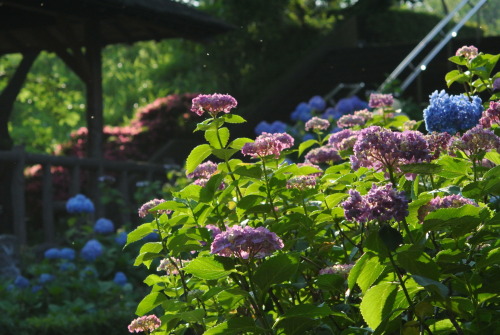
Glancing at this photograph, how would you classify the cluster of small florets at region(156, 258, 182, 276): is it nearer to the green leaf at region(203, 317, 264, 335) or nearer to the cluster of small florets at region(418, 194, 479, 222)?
the green leaf at region(203, 317, 264, 335)

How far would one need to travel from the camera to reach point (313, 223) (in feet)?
8.31

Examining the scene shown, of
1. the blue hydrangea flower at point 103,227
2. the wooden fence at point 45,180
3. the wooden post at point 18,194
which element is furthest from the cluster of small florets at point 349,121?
the wooden post at point 18,194

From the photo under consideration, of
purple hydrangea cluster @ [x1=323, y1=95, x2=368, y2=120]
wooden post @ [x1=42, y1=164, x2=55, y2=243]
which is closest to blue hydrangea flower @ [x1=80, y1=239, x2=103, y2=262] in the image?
wooden post @ [x1=42, y1=164, x2=55, y2=243]

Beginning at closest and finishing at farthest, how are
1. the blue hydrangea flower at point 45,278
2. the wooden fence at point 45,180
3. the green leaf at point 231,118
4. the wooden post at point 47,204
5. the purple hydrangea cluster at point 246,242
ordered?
the purple hydrangea cluster at point 246,242
the green leaf at point 231,118
the blue hydrangea flower at point 45,278
the wooden fence at point 45,180
the wooden post at point 47,204

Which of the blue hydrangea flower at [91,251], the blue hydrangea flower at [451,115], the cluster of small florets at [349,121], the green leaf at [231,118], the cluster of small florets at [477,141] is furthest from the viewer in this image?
the blue hydrangea flower at [91,251]

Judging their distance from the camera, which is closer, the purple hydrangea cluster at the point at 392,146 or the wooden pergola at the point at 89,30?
the purple hydrangea cluster at the point at 392,146

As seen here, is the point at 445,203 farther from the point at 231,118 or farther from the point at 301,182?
the point at 231,118

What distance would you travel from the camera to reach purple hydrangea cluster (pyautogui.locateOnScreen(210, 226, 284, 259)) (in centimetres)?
199

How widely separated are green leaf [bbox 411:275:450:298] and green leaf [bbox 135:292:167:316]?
956 millimetres

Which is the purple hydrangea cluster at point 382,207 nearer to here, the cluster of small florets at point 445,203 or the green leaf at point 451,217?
the green leaf at point 451,217

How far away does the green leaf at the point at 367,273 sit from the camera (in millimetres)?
2137

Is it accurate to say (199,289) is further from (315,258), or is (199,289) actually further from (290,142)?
(290,142)

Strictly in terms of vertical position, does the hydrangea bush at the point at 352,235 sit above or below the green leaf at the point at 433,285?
above

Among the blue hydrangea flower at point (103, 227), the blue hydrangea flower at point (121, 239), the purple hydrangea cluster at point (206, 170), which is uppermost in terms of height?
the blue hydrangea flower at point (103, 227)
